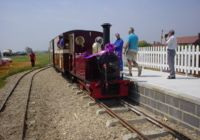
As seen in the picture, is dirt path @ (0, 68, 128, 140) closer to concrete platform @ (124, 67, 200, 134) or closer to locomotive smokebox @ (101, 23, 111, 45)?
concrete platform @ (124, 67, 200, 134)

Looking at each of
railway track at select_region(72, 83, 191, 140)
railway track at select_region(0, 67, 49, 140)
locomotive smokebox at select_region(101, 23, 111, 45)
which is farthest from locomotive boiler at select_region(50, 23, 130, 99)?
railway track at select_region(0, 67, 49, 140)

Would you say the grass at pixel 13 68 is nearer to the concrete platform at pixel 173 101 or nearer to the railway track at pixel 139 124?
the railway track at pixel 139 124

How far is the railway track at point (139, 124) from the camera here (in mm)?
6414

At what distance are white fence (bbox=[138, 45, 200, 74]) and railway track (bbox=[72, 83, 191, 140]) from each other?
3738mm

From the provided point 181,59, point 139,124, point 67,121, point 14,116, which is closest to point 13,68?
point 181,59

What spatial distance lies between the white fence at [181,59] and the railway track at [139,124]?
374 cm

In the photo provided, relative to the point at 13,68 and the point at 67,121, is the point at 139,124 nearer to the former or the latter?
the point at 67,121

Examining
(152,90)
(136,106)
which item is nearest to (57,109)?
(136,106)

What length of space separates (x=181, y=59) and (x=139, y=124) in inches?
239

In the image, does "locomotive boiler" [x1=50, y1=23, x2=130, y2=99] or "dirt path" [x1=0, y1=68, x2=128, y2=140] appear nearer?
"dirt path" [x1=0, y1=68, x2=128, y2=140]

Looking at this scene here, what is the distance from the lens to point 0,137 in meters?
6.81

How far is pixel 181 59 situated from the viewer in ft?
41.8

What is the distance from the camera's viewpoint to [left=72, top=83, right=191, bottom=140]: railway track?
6.41 meters

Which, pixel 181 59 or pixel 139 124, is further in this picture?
pixel 181 59
